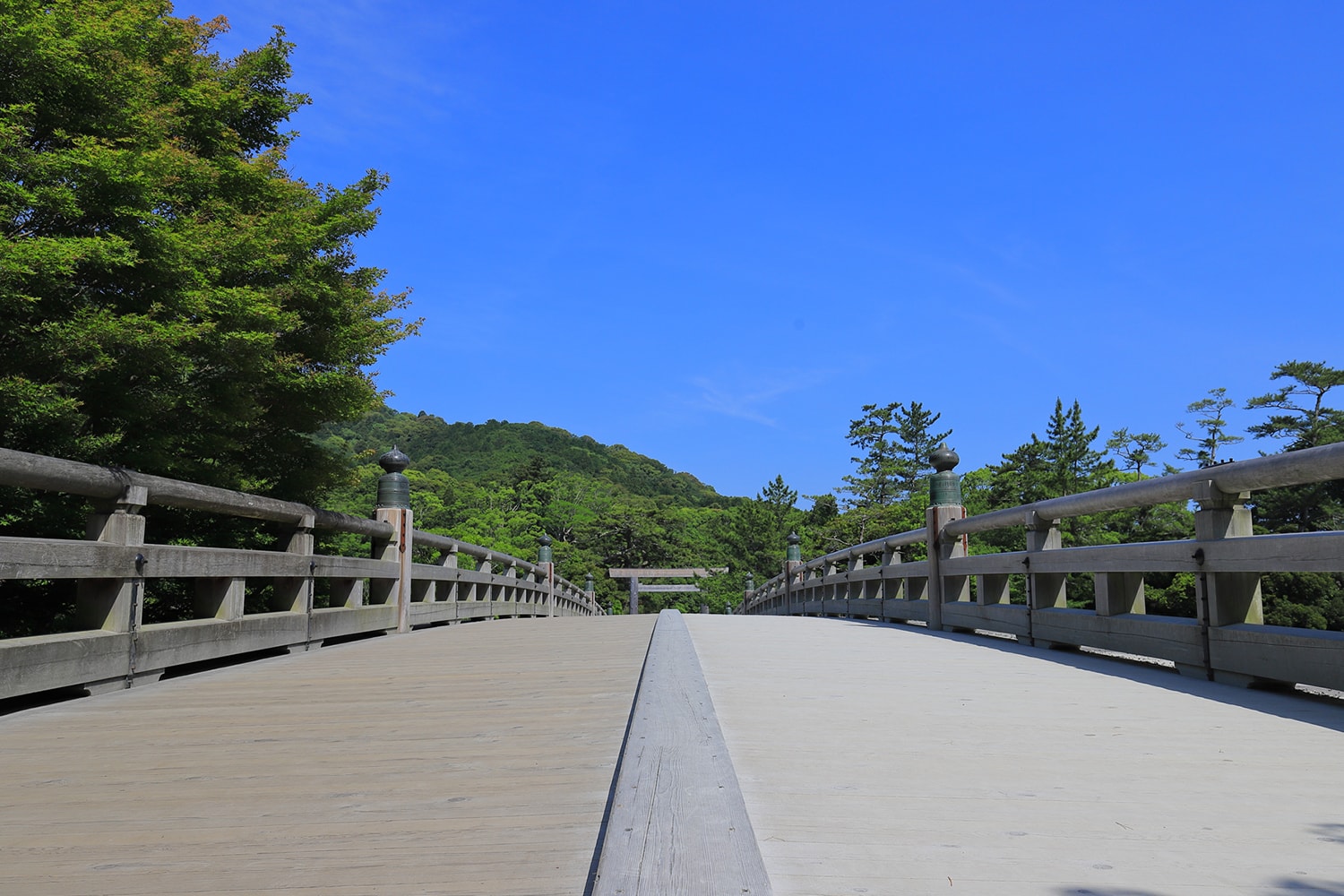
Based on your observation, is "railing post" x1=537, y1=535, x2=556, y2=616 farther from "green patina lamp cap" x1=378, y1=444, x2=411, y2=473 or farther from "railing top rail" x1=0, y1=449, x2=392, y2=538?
"railing top rail" x1=0, y1=449, x2=392, y2=538

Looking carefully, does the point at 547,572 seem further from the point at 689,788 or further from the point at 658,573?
the point at 658,573

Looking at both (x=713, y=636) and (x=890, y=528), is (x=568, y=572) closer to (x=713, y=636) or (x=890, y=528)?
(x=890, y=528)

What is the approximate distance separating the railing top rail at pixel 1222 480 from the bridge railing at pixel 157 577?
14.1 feet

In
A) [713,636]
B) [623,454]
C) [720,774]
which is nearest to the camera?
[720,774]

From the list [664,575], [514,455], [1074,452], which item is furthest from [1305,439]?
[514,455]

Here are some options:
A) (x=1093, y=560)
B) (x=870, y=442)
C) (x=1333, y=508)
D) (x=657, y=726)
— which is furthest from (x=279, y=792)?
(x=870, y=442)

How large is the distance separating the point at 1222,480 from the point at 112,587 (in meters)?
4.56

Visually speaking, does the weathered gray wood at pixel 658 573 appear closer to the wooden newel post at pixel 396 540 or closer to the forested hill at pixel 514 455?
the forested hill at pixel 514 455

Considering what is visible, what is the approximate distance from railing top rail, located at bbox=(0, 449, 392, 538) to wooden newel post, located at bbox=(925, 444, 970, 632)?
460cm

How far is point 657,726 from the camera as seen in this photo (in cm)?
249

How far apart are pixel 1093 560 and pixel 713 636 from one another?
2553 mm

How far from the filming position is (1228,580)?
3801mm

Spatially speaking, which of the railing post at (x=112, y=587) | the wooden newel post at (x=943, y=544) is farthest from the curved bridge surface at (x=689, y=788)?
the wooden newel post at (x=943, y=544)

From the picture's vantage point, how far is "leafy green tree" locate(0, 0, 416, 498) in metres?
7.06
